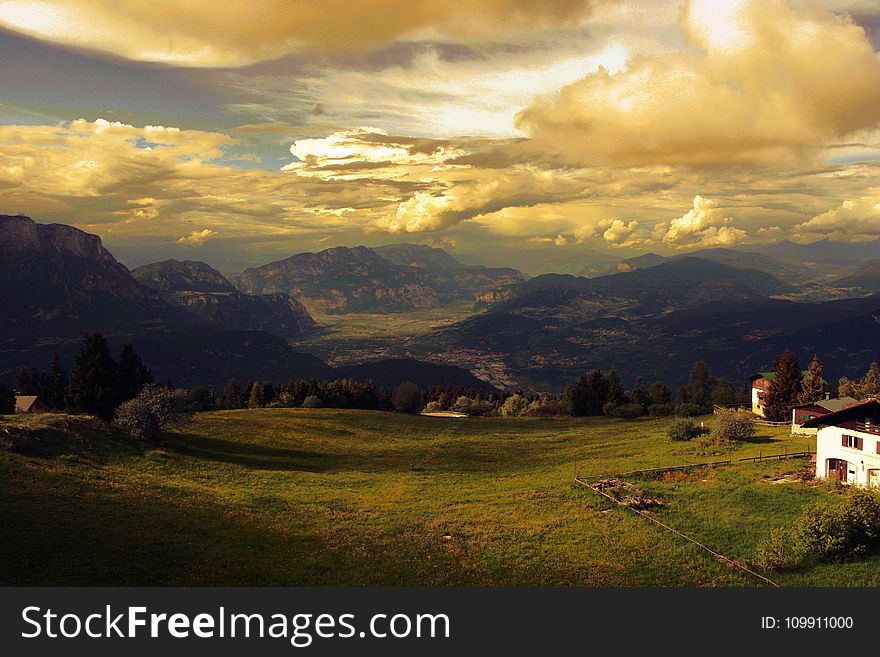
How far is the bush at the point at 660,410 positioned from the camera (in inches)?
5054

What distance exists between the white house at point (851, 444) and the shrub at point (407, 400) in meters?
135

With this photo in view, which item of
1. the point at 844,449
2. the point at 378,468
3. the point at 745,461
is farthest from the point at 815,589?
the point at 378,468

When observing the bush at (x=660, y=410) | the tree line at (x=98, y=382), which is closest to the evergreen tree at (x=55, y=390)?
the tree line at (x=98, y=382)

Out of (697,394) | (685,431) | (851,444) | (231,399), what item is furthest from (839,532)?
Answer: (231,399)

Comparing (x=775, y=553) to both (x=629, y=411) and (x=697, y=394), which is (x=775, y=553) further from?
(x=697, y=394)

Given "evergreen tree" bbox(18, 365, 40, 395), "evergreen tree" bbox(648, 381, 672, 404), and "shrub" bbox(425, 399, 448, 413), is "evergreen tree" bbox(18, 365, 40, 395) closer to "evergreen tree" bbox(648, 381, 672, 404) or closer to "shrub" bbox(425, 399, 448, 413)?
"shrub" bbox(425, 399, 448, 413)

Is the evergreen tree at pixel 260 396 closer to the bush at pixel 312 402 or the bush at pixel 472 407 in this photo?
the bush at pixel 312 402

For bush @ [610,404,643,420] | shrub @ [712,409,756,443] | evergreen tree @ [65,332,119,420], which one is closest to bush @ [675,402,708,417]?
bush @ [610,404,643,420]

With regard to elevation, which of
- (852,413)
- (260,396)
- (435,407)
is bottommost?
(435,407)

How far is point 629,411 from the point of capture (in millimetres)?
127125

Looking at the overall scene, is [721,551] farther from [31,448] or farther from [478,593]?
[31,448]

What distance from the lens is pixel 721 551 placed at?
113 ft

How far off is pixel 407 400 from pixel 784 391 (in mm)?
112674

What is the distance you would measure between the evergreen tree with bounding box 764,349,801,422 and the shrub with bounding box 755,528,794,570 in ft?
224
